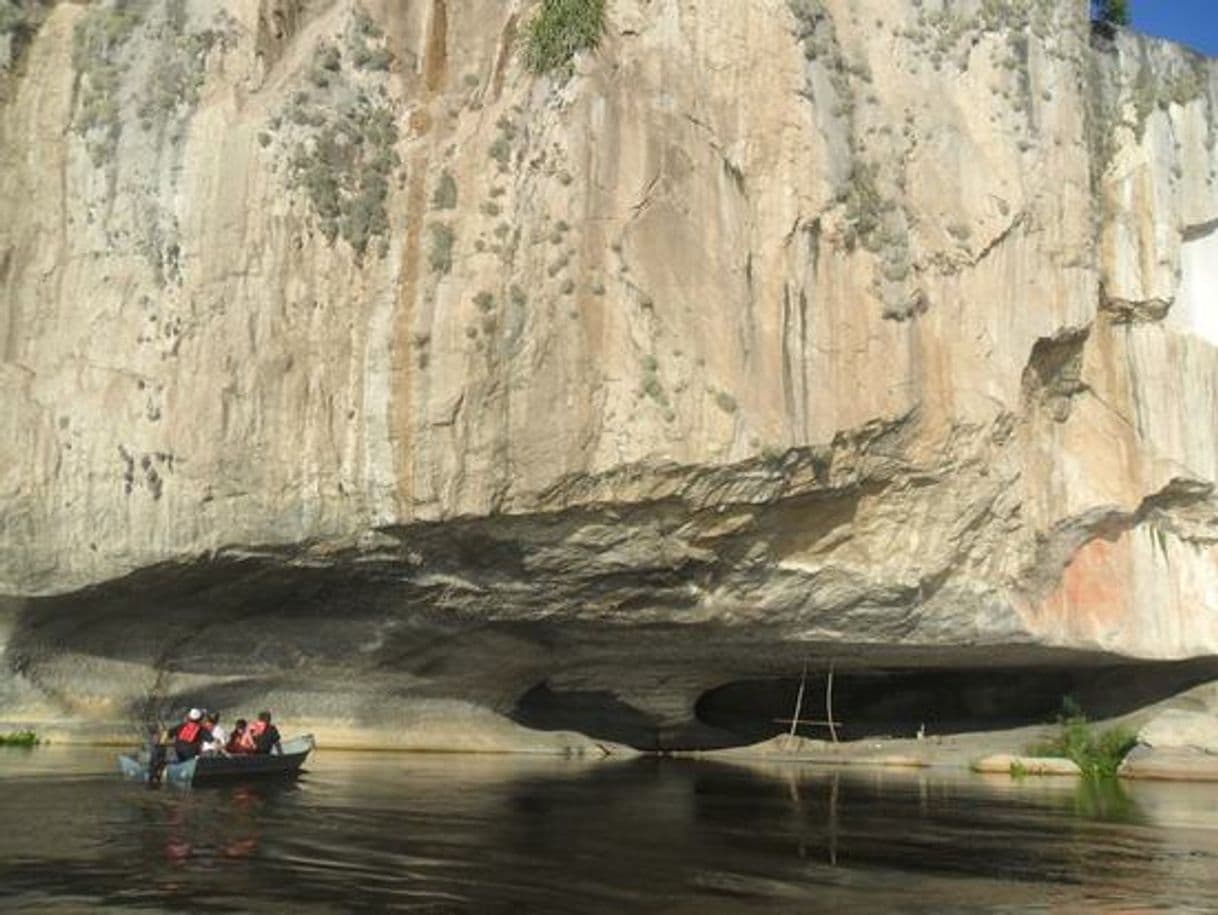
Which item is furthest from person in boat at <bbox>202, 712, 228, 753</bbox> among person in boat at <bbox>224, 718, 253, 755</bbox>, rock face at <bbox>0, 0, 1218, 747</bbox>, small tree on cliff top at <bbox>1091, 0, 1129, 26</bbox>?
small tree on cliff top at <bbox>1091, 0, 1129, 26</bbox>

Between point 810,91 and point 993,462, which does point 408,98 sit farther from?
point 993,462

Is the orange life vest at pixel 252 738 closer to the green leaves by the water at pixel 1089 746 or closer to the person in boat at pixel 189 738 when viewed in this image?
the person in boat at pixel 189 738

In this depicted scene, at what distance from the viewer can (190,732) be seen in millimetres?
20453

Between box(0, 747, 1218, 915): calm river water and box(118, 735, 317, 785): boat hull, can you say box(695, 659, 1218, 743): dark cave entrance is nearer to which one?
box(0, 747, 1218, 915): calm river water

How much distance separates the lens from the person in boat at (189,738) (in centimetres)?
1983

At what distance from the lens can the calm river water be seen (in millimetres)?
11406

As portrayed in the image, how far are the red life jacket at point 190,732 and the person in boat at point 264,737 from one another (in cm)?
107

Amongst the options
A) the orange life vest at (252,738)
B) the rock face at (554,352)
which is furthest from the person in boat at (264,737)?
the rock face at (554,352)

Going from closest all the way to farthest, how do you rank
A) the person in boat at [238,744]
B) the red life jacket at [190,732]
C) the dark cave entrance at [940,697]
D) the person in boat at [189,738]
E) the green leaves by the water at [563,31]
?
the person in boat at [189,738], the red life jacket at [190,732], the person in boat at [238,744], the green leaves by the water at [563,31], the dark cave entrance at [940,697]

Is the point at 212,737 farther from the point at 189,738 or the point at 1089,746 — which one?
the point at 1089,746

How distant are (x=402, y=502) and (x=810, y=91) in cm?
959

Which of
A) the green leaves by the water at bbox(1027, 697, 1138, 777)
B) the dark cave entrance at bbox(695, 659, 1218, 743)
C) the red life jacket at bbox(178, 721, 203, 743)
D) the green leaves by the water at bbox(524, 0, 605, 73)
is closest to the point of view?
the red life jacket at bbox(178, 721, 203, 743)

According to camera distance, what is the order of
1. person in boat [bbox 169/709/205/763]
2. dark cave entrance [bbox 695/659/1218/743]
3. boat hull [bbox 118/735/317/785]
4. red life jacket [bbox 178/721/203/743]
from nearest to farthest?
boat hull [bbox 118/735/317/785] < person in boat [bbox 169/709/205/763] < red life jacket [bbox 178/721/203/743] < dark cave entrance [bbox 695/659/1218/743]

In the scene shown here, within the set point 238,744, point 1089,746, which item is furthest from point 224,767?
point 1089,746
